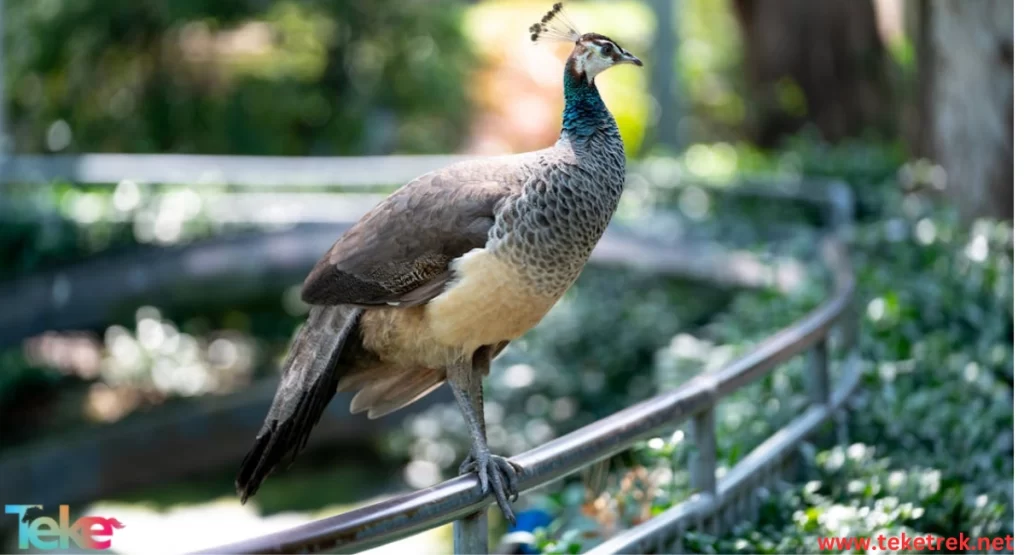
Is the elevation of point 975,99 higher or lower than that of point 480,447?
higher

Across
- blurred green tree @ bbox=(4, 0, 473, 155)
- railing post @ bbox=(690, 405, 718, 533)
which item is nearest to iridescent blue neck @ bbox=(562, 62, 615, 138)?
railing post @ bbox=(690, 405, 718, 533)

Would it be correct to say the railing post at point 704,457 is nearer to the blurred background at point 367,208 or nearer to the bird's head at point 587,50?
the blurred background at point 367,208

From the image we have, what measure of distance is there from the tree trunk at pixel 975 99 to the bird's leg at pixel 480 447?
5.52 metres

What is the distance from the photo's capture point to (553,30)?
353cm

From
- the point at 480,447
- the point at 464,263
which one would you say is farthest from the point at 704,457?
the point at 464,263

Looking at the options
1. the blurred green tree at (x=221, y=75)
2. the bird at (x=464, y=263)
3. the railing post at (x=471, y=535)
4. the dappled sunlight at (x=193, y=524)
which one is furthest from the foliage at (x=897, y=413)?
the blurred green tree at (x=221, y=75)

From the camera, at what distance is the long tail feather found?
11.7ft

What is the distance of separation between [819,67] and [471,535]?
11.8 metres

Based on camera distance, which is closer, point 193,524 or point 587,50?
point 587,50

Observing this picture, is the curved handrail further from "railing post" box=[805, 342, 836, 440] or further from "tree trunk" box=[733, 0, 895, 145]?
"tree trunk" box=[733, 0, 895, 145]

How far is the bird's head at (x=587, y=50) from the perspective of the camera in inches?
140

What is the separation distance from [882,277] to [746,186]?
305 centimetres

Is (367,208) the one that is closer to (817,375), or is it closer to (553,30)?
(817,375)

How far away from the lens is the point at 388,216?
3.73m
